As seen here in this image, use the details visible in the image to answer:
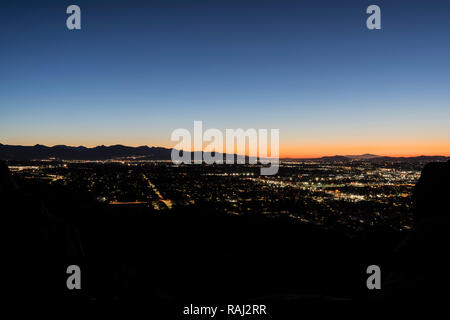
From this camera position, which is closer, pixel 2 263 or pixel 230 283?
pixel 2 263

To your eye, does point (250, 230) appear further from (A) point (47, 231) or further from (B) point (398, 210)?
(B) point (398, 210)

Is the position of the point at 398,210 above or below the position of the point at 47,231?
below
